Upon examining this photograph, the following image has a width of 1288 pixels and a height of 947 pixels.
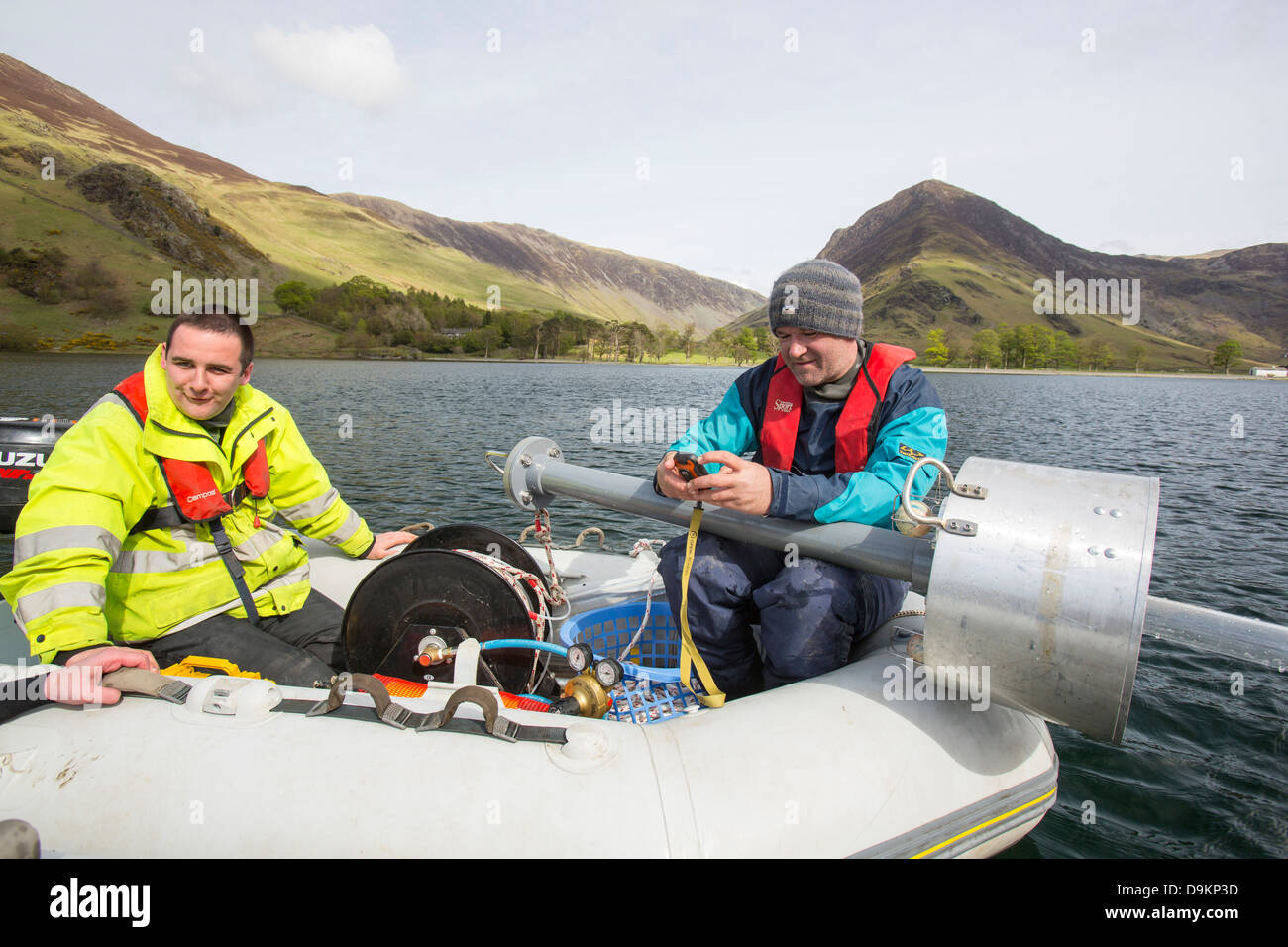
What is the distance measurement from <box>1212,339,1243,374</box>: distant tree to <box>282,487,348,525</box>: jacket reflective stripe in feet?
608

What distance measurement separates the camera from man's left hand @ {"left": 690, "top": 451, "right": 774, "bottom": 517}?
247cm

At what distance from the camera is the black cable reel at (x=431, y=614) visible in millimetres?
2922

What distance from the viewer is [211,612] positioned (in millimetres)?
2986

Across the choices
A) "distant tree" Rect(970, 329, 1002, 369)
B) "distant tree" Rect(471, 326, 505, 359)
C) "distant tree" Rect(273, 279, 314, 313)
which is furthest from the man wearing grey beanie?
"distant tree" Rect(970, 329, 1002, 369)

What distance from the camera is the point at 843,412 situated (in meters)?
2.76

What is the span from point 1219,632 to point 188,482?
3725 millimetres

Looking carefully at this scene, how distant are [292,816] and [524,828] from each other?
0.69m

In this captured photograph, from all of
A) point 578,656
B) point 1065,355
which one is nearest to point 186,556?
point 578,656

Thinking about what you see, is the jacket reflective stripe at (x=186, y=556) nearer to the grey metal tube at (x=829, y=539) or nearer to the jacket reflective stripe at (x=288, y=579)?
the jacket reflective stripe at (x=288, y=579)

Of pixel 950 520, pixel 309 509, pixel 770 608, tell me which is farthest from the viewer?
pixel 309 509

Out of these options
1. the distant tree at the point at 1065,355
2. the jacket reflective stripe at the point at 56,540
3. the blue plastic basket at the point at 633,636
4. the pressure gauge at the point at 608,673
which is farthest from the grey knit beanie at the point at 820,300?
the distant tree at the point at 1065,355

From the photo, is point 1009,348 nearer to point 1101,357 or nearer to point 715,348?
point 1101,357

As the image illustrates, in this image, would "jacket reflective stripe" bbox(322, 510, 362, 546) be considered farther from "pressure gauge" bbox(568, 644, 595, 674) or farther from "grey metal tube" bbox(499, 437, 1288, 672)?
"pressure gauge" bbox(568, 644, 595, 674)
